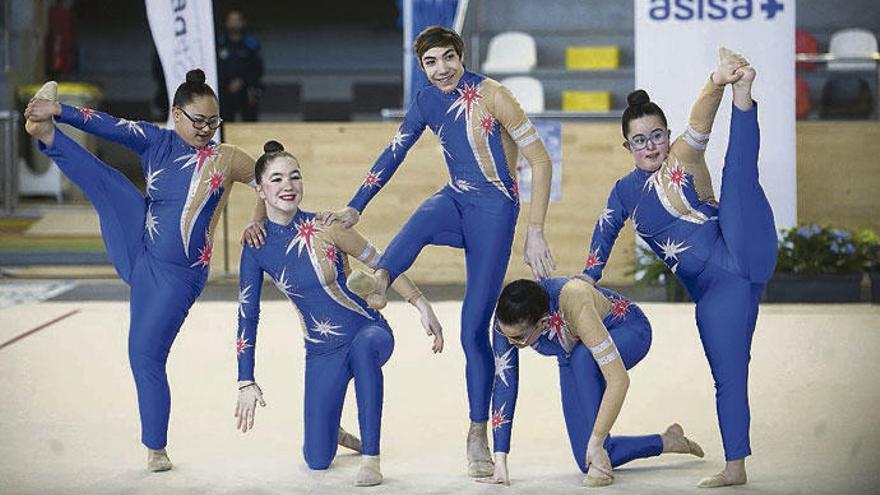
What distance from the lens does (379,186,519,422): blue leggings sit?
4891mm

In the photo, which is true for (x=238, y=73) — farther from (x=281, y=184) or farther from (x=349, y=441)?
(x=281, y=184)

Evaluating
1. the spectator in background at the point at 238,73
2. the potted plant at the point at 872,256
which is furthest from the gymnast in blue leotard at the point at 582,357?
the spectator in background at the point at 238,73

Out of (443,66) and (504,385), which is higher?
(443,66)

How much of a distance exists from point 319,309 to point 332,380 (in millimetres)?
213

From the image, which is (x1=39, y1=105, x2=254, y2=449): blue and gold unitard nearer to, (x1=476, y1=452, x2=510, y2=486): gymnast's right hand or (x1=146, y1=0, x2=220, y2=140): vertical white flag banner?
(x1=476, y1=452, x2=510, y2=486): gymnast's right hand

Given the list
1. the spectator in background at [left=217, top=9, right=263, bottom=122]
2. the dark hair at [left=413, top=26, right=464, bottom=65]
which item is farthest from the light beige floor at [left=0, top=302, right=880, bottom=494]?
the spectator in background at [left=217, top=9, right=263, bottom=122]

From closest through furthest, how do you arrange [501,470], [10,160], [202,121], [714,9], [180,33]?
[501,470] < [202,121] < [714,9] < [180,33] < [10,160]

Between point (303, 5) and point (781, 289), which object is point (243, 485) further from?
point (303, 5)

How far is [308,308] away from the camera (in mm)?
4910

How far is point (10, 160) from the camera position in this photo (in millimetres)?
11867

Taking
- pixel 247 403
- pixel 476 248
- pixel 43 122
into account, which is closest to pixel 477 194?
pixel 476 248

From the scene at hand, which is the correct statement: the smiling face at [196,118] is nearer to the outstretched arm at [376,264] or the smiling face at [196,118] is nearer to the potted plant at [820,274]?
the outstretched arm at [376,264]

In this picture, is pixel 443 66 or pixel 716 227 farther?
pixel 443 66

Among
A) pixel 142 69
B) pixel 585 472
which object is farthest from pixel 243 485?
pixel 142 69
